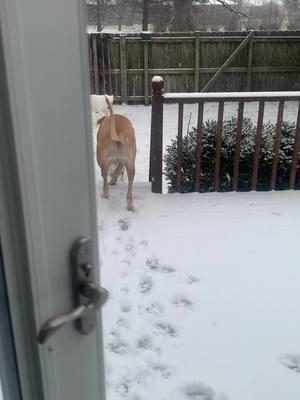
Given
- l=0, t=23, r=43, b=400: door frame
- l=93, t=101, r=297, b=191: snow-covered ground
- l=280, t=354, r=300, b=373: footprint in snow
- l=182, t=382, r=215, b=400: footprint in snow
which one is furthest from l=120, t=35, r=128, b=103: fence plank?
l=0, t=23, r=43, b=400: door frame

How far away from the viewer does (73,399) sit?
916 millimetres

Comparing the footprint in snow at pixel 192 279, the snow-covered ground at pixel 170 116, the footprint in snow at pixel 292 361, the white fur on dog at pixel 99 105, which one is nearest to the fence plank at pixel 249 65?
the snow-covered ground at pixel 170 116

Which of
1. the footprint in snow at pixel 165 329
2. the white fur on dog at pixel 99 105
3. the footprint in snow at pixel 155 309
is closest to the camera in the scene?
the footprint in snow at pixel 165 329

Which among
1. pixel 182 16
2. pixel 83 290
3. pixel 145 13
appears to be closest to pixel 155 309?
pixel 83 290

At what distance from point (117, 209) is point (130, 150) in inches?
23.1

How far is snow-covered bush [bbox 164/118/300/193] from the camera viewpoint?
194 inches

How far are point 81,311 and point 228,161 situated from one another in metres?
4.28

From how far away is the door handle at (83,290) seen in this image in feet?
2.73

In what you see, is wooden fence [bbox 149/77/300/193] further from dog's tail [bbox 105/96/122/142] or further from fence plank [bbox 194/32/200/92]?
fence plank [bbox 194/32/200/92]

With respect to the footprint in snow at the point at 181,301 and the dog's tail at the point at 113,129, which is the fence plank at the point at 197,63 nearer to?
the dog's tail at the point at 113,129

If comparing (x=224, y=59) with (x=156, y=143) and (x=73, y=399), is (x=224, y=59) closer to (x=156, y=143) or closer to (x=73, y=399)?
(x=156, y=143)

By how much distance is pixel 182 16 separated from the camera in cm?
1622

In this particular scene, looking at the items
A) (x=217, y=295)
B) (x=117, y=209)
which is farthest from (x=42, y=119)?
(x=117, y=209)

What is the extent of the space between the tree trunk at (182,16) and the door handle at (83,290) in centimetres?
1659
